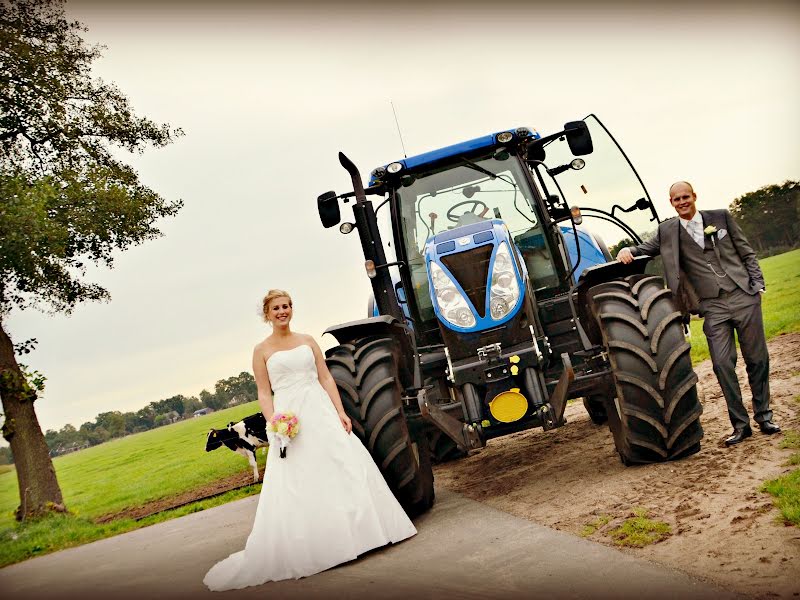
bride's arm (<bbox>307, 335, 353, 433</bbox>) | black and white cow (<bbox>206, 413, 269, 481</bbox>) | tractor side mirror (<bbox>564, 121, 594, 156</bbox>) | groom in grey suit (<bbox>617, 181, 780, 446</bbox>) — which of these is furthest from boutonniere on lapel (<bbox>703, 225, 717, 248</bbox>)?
black and white cow (<bbox>206, 413, 269, 481</bbox>)

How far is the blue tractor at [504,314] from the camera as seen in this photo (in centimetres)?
524

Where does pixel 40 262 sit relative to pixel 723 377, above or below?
above

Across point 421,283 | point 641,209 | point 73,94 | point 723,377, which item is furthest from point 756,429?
point 73,94

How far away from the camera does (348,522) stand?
486 cm

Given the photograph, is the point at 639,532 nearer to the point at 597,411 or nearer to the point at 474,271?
the point at 474,271

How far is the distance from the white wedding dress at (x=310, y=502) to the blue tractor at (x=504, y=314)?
11.8 inches

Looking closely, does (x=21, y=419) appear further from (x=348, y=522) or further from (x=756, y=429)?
(x=756, y=429)

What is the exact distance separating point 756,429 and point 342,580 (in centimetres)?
329

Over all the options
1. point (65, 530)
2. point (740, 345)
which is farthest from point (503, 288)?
point (65, 530)

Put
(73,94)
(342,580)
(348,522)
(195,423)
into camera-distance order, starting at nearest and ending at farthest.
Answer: (342,580), (348,522), (73,94), (195,423)

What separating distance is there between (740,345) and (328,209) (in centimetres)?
322

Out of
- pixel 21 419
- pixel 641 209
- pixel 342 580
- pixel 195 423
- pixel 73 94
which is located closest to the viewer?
pixel 342 580

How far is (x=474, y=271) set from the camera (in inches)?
226

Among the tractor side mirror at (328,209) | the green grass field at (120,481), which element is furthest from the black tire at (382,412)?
the green grass field at (120,481)
